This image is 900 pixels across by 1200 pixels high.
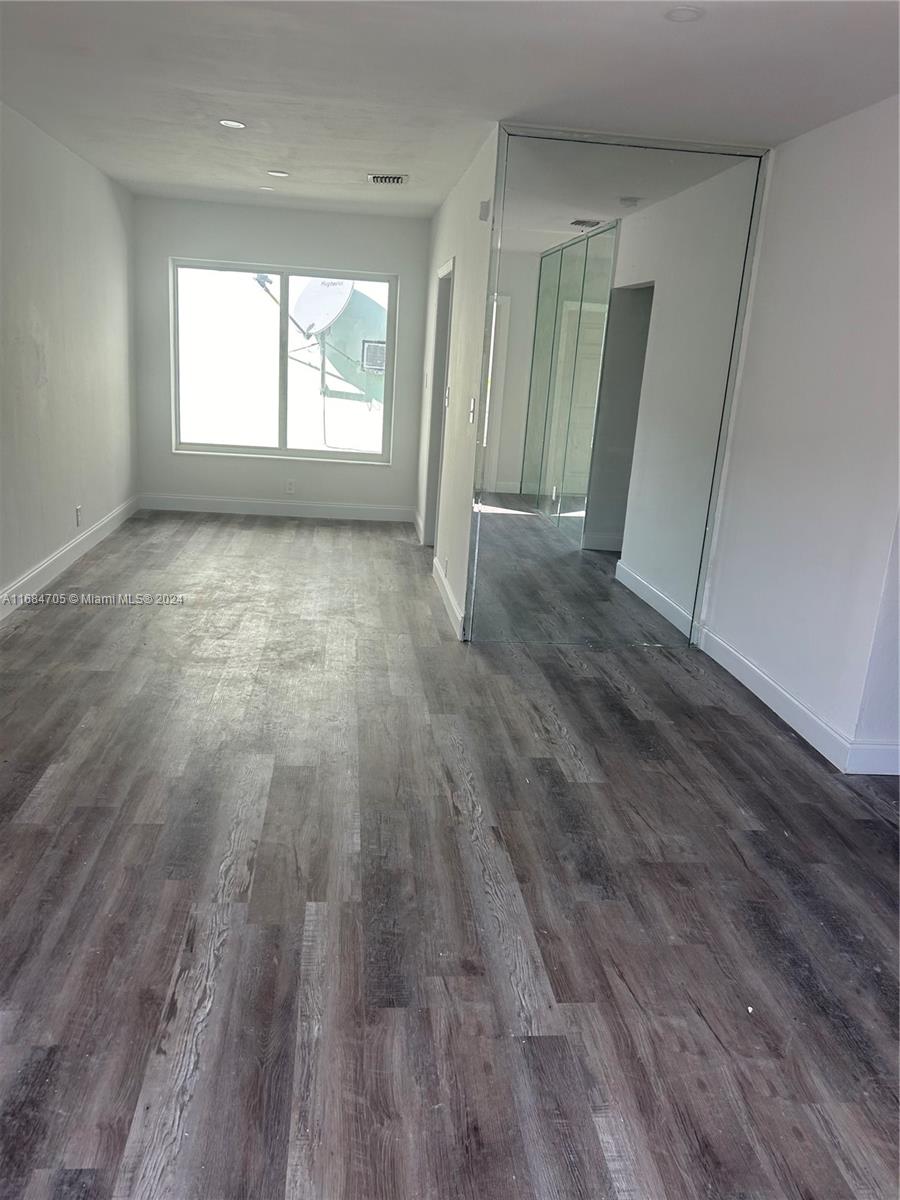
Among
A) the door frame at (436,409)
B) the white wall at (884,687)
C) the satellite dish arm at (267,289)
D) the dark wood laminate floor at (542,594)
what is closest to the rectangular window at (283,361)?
the satellite dish arm at (267,289)

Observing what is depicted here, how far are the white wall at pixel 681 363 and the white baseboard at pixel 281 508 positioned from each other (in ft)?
9.25

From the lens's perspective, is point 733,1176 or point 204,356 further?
point 204,356

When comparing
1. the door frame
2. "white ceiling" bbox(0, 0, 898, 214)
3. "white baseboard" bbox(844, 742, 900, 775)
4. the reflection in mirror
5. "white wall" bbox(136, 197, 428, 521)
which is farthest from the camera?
"white wall" bbox(136, 197, 428, 521)

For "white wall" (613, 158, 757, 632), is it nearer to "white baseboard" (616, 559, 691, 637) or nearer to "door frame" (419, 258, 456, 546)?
"white baseboard" (616, 559, 691, 637)

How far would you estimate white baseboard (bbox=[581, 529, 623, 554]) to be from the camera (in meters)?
5.55

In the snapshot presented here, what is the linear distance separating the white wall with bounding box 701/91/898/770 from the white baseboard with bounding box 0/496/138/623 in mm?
3721

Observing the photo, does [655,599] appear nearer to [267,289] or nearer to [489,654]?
[489,654]

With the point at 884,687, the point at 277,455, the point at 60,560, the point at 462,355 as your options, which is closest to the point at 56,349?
the point at 60,560

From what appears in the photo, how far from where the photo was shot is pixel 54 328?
5.05m

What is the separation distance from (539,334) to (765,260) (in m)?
1.16

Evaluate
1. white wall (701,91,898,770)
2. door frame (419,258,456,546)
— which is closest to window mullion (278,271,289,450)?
door frame (419,258,456,546)

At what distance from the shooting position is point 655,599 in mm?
5160

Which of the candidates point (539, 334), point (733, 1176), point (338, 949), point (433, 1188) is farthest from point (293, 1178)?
point (539, 334)

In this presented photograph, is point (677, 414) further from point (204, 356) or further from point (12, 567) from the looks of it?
point (204, 356)
